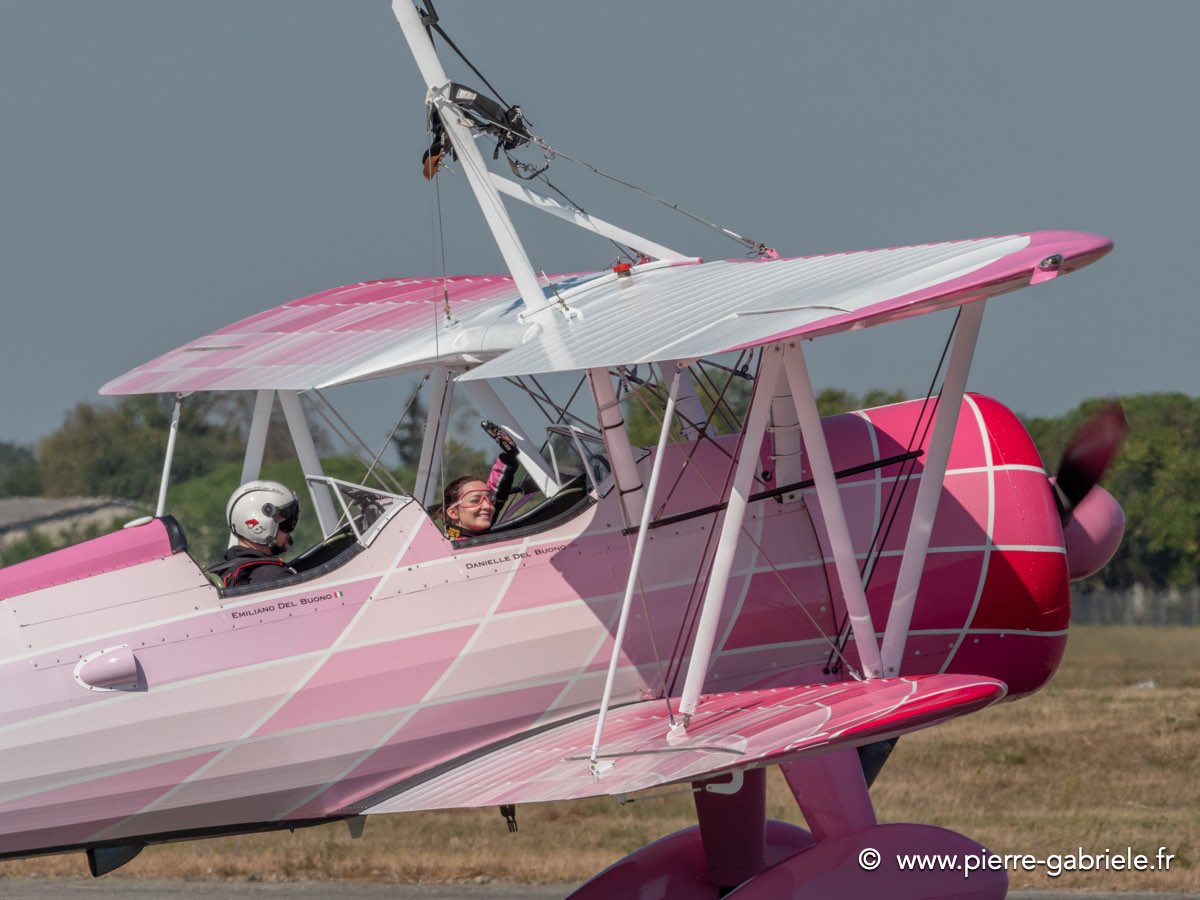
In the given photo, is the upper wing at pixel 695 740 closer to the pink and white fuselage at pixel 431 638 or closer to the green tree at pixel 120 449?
the pink and white fuselage at pixel 431 638

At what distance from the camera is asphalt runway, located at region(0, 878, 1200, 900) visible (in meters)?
11.9

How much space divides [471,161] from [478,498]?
1870 mm

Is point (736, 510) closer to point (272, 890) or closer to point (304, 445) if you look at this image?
point (304, 445)

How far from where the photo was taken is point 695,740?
23.6 ft

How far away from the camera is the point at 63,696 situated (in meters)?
7.29

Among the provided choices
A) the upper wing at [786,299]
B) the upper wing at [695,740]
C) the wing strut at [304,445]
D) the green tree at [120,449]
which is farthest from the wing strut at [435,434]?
the green tree at [120,449]

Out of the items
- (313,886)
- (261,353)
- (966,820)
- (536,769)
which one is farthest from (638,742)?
(966,820)

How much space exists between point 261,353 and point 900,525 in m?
4.20

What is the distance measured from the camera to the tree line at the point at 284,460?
18.8 m

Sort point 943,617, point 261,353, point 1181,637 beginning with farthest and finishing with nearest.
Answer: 1. point 1181,637
2. point 261,353
3. point 943,617

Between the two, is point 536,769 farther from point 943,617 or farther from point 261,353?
point 261,353

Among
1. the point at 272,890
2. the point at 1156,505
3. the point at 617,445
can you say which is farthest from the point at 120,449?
the point at 1156,505

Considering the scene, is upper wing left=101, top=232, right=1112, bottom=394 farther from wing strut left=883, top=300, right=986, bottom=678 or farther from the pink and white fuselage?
the pink and white fuselage

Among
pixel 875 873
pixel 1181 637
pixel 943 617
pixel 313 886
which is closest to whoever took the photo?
pixel 875 873
